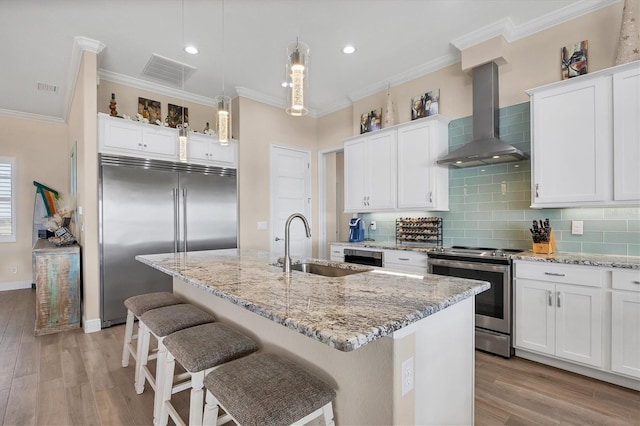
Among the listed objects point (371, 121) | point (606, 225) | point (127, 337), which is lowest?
point (127, 337)

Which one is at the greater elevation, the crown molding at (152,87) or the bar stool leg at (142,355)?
the crown molding at (152,87)

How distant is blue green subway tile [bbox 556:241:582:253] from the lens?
9.19 feet

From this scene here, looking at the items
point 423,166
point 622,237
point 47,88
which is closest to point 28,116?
point 47,88

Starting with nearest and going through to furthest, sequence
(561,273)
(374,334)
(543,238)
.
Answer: (374,334), (561,273), (543,238)

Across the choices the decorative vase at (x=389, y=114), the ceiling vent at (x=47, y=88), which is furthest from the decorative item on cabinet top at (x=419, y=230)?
the ceiling vent at (x=47, y=88)

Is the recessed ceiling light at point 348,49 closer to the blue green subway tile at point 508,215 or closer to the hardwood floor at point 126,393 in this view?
the blue green subway tile at point 508,215

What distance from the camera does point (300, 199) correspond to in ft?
17.2

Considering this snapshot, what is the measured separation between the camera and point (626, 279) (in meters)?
2.18

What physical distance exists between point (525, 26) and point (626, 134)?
1432 mm

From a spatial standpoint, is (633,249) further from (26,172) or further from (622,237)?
(26,172)

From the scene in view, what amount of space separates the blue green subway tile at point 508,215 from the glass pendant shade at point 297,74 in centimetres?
249

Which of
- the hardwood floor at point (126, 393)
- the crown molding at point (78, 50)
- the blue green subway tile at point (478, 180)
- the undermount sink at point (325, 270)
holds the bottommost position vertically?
the hardwood floor at point (126, 393)

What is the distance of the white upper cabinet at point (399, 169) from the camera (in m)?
3.58

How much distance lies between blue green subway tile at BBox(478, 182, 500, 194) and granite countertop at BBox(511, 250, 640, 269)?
2.83ft
